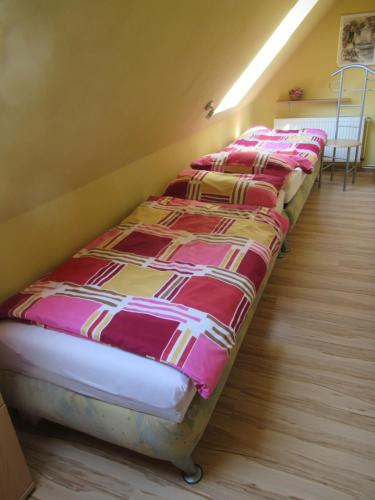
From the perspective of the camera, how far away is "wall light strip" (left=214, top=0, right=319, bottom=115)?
325 cm

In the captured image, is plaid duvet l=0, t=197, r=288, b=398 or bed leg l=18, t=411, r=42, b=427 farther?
bed leg l=18, t=411, r=42, b=427

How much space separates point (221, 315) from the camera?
1351 mm

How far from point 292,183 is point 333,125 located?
2121mm

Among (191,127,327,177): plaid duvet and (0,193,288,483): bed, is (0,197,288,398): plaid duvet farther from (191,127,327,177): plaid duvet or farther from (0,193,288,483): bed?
(191,127,327,177): plaid duvet

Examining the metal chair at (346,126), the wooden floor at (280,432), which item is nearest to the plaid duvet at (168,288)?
the wooden floor at (280,432)

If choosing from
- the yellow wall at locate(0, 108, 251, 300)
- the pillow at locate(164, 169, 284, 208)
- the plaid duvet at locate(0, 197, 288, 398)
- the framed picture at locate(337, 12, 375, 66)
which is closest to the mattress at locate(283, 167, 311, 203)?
the pillow at locate(164, 169, 284, 208)

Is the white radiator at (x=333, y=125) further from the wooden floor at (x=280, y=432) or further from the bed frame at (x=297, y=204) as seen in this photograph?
the wooden floor at (x=280, y=432)

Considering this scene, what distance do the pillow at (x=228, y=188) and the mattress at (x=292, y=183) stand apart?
110mm

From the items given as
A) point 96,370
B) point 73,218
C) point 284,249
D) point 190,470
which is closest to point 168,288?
point 96,370

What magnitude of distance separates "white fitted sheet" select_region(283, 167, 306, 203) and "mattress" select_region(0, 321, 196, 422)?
6.19 feet

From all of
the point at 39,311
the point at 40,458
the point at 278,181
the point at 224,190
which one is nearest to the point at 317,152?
the point at 278,181

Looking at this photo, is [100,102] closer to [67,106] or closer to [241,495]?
[67,106]

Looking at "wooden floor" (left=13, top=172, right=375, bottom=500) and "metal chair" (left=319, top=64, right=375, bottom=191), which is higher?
"metal chair" (left=319, top=64, right=375, bottom=191)

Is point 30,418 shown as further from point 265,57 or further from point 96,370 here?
point 265,57
